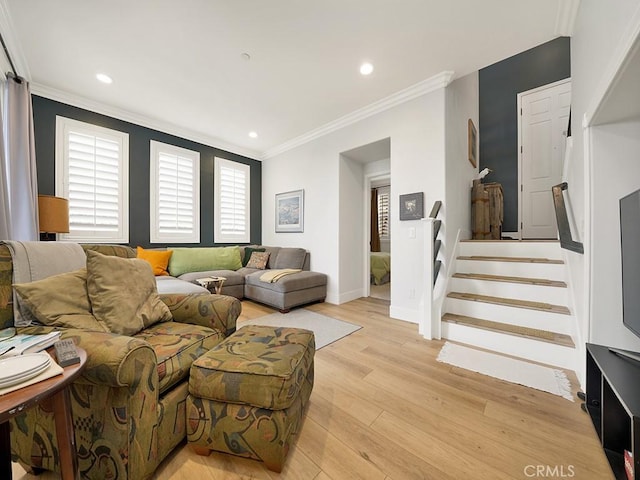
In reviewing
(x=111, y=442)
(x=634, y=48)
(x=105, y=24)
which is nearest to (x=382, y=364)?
(x=111, y=442)

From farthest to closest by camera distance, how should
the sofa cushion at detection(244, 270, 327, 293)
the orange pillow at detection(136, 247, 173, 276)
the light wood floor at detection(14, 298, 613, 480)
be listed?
the orange pillow at detection(136, 247, 173, 276) → the sofa cushion at detection(244, 270, 327, 293) → the light wood floor at detection(14, 298, 613, 480)

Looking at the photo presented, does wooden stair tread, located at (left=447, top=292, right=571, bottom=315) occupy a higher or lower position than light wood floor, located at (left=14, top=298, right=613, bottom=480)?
higher

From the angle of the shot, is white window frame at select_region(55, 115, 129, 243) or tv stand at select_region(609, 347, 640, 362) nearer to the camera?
tv stand at select_region(609, 347, 640, 362)

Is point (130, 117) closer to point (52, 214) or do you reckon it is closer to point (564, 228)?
point (52, 214)

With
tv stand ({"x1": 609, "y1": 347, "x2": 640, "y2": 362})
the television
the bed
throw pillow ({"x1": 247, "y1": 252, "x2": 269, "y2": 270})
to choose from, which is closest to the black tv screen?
the television

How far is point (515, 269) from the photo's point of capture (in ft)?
8.06

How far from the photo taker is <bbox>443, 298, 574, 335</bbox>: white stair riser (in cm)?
193

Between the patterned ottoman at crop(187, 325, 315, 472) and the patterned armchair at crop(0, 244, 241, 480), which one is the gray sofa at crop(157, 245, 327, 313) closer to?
the patterned armchair at crop(0, 244, 241, 480)

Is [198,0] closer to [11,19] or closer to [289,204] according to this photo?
[11,19]

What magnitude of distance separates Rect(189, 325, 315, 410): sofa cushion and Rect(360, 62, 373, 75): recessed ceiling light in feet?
8.95

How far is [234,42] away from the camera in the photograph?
7.04ft

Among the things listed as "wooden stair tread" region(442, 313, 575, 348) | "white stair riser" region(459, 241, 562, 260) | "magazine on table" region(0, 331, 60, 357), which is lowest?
"wooden stair tread" region(442, 313, 575, 348)

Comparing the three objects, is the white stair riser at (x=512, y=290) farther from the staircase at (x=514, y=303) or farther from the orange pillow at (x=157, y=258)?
the orange pillow at (x=157, y=258)

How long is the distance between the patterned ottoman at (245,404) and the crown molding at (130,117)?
388 cm
